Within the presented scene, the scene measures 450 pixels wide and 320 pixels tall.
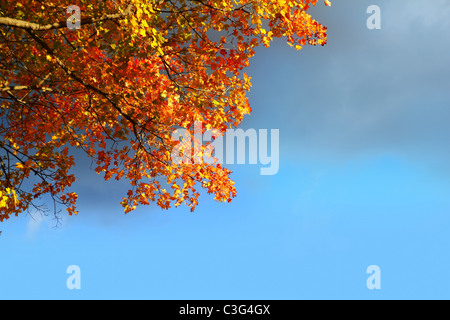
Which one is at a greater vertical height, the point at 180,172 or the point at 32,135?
the point at 32,135

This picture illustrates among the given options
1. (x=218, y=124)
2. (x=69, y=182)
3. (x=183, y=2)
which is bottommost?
(x=69, y=182)

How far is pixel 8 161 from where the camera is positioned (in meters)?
11.1

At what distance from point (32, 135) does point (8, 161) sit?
1.50 m

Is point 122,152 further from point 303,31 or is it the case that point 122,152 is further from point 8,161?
point 303,31

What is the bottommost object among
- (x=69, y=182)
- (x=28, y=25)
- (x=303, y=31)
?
(x=69, y=182)

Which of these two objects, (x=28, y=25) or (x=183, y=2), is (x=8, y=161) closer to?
(x=28, y=25)

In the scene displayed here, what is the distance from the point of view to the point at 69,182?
38.9 ft

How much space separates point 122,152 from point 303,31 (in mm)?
6645
